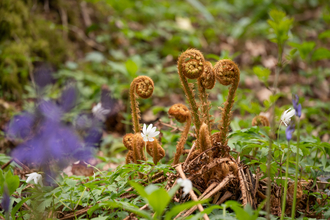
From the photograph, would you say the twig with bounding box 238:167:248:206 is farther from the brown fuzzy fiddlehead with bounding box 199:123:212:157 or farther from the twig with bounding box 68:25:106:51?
the twig with bounding box 68:25:106:51

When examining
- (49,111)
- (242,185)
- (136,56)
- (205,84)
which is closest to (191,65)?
(205,84)

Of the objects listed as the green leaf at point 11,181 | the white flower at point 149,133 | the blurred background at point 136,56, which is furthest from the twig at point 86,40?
the green leaf at point 11,181

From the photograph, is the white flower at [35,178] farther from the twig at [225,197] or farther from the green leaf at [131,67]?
the green leaf at [131,67]

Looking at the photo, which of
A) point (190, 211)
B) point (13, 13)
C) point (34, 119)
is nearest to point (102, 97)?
point (34, 119)

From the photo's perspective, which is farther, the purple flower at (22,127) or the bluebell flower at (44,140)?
the purple flower at (22,127)

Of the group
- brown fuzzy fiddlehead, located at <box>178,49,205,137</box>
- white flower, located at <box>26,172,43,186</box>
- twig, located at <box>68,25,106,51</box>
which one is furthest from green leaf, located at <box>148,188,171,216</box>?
twig, located at <box>68,25,106,51</box>

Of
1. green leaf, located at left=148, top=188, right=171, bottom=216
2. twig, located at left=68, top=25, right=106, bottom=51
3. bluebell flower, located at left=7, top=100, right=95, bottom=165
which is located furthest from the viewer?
twig, located at left=68, top=25, right=106, bottom=51

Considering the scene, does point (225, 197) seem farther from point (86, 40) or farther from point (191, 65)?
point (86, 40)

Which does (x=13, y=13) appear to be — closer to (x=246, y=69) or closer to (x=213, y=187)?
(x=213, y=187)

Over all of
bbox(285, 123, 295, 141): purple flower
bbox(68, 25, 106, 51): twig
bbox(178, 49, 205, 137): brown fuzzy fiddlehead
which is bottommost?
bbox(285, 123, 295, 141): purple flower
